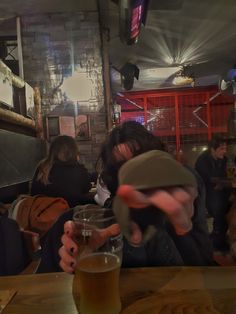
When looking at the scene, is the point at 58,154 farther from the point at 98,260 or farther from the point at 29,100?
the point at 98,260

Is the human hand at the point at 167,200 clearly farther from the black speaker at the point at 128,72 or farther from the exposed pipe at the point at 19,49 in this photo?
the black speaker at the point at 128,72

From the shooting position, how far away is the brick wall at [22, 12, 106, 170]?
16.1 feet

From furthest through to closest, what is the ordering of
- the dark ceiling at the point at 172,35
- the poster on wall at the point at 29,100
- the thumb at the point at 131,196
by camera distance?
1. the dark ceiling at the point at 172,35
2. the poster on wall at the point at 29,100
3. the thumb at the point at 131,196

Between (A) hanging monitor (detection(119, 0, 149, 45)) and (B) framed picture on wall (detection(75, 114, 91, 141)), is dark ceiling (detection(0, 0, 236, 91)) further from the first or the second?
(B) framed picture on wall (detection(75, 114, 91, 141))

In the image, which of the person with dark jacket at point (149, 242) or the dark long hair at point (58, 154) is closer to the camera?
the person with dark jacket at point (149, 242)

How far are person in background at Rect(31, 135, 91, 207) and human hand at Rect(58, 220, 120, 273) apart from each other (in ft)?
7.37

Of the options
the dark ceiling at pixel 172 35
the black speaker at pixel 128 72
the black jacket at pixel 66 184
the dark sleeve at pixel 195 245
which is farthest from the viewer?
the black speaker at pixel 128 72

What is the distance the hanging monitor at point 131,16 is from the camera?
3248 mm

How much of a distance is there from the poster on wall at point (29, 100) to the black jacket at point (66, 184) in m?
1.40

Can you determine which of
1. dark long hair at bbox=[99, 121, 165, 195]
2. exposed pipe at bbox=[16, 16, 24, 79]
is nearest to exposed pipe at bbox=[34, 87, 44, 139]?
exposed pipe at bbox=[16, 16, 24, 79]

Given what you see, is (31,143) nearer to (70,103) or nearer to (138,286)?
(70,103)

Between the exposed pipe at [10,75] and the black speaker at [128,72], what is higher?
the black speaker at [128,72]

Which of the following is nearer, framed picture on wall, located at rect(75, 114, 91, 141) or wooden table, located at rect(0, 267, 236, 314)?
wooden table, located at rect(0, 267, 236, 314)

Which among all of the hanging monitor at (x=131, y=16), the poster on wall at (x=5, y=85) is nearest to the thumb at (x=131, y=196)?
the hanging monitor at (x=131, y=16)
